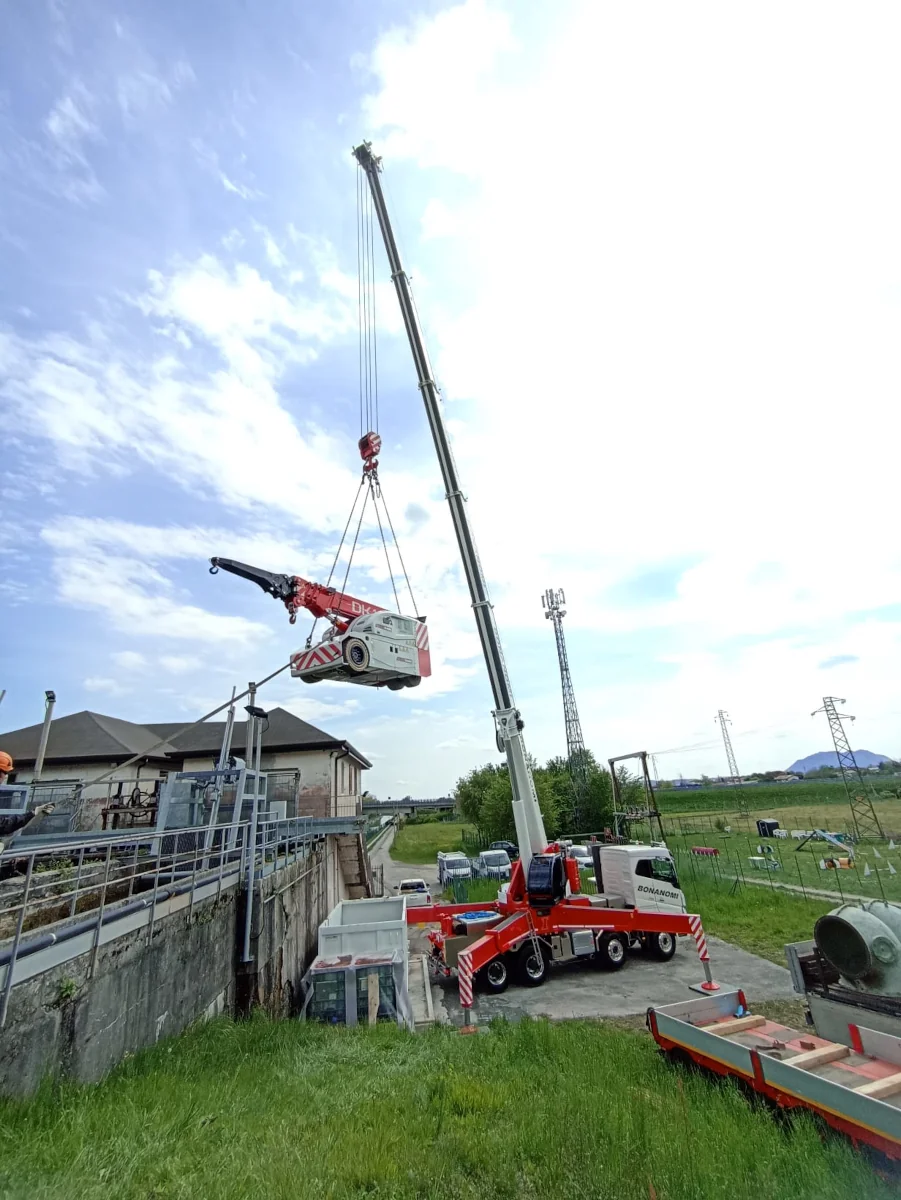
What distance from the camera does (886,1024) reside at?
5.86 m

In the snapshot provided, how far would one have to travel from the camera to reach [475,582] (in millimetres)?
14250

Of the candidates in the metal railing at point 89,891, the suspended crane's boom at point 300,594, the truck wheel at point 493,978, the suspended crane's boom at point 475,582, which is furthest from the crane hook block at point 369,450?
the truck wheel at point 493,978

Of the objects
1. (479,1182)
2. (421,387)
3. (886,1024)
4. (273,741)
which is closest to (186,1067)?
(479,1182)

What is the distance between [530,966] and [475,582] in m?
8.33

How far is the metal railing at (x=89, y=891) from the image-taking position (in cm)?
459

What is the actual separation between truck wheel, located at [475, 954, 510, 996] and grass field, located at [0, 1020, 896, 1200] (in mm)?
6145

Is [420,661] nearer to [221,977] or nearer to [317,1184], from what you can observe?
[221,977]

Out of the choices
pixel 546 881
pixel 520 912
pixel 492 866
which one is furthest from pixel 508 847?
pixel 546 881

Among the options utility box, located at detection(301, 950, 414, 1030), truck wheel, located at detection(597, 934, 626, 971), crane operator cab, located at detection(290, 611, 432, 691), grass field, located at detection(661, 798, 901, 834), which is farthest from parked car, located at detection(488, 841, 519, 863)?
crane operator cab, located at detection(290, 611, 432, 691)

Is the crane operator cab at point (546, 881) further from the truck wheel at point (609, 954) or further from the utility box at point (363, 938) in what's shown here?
the utility box at point (363, 938)

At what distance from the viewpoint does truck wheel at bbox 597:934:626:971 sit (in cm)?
1348

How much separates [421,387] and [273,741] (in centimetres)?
2136

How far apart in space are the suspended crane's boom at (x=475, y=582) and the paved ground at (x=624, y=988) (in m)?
2.48

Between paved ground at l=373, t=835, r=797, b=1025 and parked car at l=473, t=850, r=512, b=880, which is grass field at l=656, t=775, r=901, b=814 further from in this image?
paved ground at l=373, t=835, r=797, b=1025
